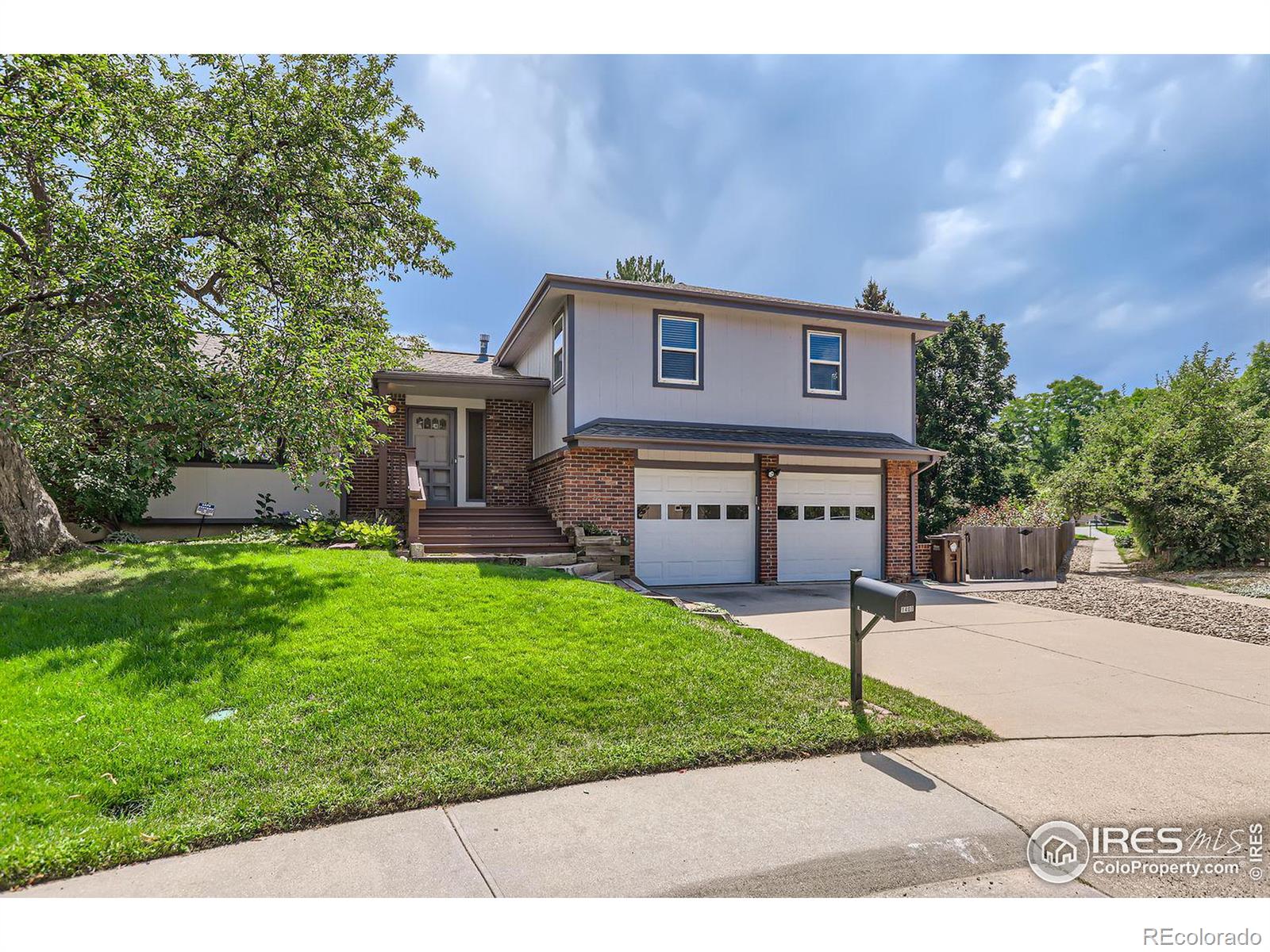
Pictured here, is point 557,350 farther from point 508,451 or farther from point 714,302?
point 714,302

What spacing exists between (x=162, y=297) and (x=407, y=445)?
665cm

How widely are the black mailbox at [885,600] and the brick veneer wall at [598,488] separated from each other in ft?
22.4

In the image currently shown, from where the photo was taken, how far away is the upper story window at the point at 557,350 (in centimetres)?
1247

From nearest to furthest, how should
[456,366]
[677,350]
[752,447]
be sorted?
[752,447]
[677,350]
[456,366]

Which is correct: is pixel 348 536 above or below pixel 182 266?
below

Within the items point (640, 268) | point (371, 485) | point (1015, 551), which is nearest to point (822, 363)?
point (1015, 551)

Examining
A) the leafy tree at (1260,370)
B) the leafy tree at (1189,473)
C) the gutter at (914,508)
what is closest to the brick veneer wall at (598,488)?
the gutter at (914,508)

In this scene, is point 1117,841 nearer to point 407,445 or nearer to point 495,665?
point 495,665

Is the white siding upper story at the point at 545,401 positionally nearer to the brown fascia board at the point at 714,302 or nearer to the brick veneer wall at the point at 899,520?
the brown fascia board at the point at 714,302

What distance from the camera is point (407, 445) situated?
45.1 feet

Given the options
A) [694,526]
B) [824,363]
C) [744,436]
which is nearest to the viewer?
[694,526]

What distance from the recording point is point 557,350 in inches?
504

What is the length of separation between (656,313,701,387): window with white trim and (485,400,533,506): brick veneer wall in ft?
11.6

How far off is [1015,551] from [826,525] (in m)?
4.92
